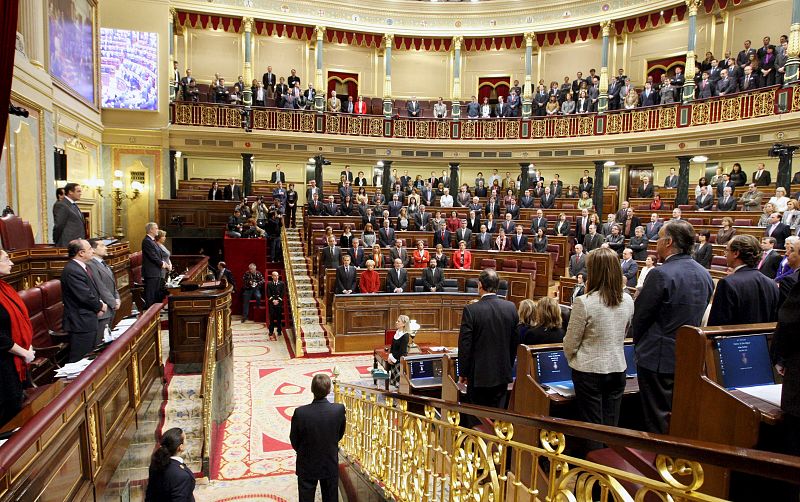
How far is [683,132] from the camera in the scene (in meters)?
13.5

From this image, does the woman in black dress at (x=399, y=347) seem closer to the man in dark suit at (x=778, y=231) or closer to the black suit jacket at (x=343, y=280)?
the black suit jacket at (x=343, y=280)

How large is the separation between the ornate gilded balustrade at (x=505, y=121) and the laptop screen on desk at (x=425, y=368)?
11.2 meters

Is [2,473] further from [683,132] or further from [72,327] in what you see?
[683,132]

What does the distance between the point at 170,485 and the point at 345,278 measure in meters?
6.76

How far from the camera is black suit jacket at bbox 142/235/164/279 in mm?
5750

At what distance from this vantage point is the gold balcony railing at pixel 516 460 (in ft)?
3.64

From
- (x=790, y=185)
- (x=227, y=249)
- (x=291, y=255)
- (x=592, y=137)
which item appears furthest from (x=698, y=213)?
(x=227, y=249)

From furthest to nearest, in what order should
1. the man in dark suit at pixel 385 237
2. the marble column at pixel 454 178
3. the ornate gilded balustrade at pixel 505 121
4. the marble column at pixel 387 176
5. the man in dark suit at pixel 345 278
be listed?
the marble column at pixel 454 178 → the marble column at pixel 387 176 → the ornate gilded balustrade at pixel 505 121 → the man in dark suit at pixel 385 237 → the man in dark suit at pixel 345 278

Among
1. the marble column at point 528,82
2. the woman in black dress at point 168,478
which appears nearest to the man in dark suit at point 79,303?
the woman in black dress at point 168,478

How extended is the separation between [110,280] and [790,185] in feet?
45.3

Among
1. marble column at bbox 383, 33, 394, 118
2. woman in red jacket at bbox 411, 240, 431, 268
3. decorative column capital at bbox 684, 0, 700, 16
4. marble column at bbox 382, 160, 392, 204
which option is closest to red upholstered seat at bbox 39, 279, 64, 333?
woman in red jacket at bbox 411, 240, 431, 268

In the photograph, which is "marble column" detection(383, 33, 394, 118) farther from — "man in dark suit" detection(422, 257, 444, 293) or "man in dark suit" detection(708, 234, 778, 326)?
"man in dark suit" detection(708, 234, 778, 326)

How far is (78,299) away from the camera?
3.79 m

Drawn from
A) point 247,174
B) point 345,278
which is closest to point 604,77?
point 345,278
